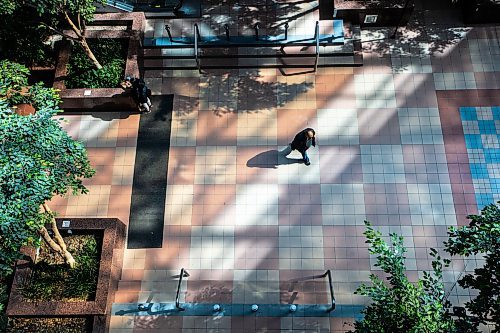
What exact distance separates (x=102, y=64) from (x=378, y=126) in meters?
8.34

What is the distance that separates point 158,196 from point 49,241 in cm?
329

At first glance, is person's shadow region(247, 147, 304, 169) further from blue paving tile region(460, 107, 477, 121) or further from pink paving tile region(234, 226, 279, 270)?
blue paving tile region(460, 107, 477, 121)

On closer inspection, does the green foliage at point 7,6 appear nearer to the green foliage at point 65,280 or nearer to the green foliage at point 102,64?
the green foliage at point 102,64

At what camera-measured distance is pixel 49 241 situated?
378 inches

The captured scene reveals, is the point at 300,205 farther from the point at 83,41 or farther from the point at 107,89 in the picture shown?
the point at 83,41

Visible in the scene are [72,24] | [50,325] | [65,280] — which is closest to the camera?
[50,325]

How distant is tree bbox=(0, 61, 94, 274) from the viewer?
7133mm

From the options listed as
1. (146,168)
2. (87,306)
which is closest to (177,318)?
(87,306)

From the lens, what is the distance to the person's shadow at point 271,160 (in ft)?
40.8

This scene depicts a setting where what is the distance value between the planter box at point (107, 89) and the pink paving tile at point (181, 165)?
6.27 ft

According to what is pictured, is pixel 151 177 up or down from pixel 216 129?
down

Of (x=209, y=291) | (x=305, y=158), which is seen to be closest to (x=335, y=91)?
(x=305, y=158)

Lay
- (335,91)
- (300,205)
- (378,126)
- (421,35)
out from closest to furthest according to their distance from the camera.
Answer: (300,205) → (378,126) → (335,91) → (421,35)

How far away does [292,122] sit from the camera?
13.0 metres
